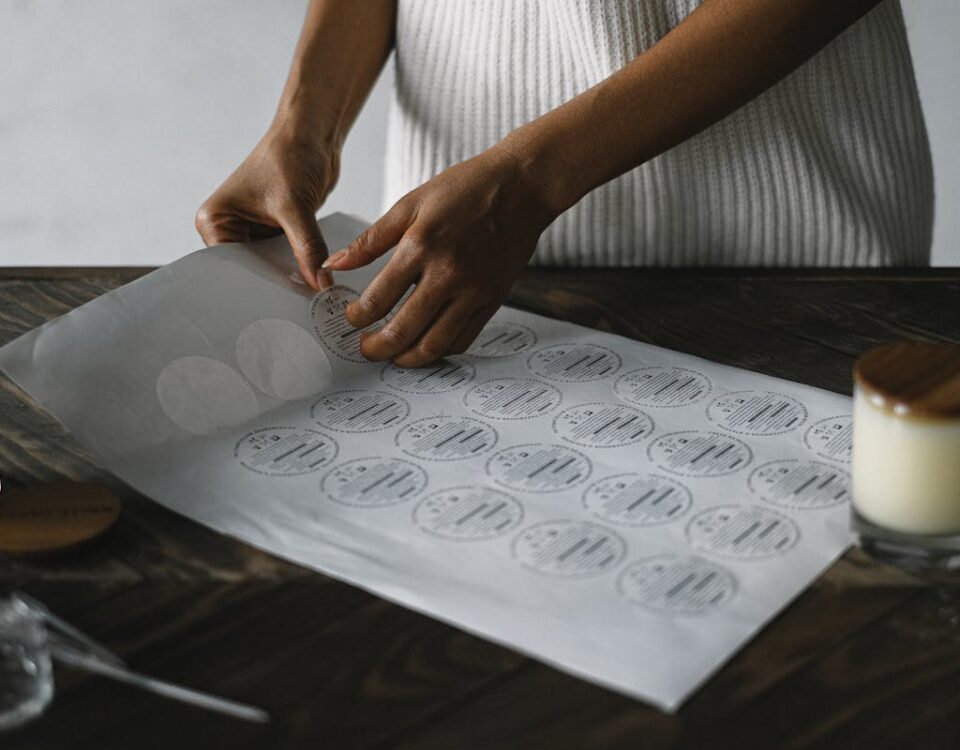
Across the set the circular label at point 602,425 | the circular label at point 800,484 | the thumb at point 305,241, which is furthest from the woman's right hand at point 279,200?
the circular label at point 800,484

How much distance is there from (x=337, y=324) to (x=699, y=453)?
258mm

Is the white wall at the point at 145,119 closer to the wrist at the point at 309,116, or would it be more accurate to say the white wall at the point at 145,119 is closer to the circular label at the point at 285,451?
the wrist at the point at 309,116

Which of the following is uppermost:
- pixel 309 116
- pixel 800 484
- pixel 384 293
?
pixel 309 116

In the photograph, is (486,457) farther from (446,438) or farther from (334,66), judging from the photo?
(334,66)

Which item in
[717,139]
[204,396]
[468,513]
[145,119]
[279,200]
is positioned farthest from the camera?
[145,119]

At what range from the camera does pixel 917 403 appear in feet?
1.54

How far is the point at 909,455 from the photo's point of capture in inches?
18.8

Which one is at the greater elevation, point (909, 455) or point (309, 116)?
point (309, 116)

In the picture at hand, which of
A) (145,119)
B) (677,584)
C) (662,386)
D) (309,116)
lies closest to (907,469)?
(677,584)

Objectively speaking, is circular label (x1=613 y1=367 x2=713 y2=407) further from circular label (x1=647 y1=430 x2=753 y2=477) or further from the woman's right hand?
the woman's right hand

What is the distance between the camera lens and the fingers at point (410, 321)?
0.71m

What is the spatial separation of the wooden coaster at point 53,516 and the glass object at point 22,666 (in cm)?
6

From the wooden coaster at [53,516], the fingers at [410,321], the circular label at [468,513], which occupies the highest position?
the fingers at [410,321]

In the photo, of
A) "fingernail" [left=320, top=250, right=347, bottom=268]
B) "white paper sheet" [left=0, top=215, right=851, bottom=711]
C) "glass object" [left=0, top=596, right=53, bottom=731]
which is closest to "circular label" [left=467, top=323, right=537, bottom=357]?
"white paper sheet" [left=0, top=215, right=851, bottom=711]
